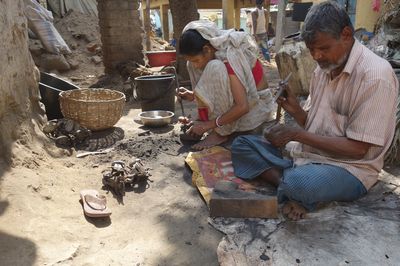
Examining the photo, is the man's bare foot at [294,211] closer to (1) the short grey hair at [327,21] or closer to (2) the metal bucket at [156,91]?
(1) the short grey hair at [327,21]

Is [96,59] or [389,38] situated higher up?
[389,38]

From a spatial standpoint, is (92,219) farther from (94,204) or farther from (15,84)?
(15,84)

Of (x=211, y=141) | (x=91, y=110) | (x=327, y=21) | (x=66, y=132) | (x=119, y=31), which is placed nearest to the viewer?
(x=327, y=21)

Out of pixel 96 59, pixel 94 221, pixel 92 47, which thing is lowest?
pixel 94 221

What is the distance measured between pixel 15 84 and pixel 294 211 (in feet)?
7.61

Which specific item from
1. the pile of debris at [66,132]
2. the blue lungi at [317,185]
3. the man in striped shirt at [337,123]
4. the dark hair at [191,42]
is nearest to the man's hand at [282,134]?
the man in striped shirt at [337,123]

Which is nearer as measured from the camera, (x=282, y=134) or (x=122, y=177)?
(x=282, y=134)

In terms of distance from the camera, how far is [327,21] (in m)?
1.89

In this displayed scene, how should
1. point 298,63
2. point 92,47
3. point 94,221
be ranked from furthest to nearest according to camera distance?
point 92,47 < point 298,63 < point 94,221

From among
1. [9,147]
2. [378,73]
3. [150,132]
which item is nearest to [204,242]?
[378,73]

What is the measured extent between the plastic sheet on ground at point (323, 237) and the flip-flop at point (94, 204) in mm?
706

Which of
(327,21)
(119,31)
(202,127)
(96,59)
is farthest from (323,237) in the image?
(96,59)

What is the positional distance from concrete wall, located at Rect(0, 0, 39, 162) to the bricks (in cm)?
151

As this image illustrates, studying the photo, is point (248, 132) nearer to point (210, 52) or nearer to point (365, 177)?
point (210, 52)
